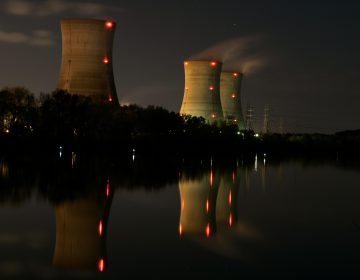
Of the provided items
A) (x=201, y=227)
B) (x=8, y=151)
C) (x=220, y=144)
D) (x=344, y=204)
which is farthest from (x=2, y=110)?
→ (x=201, y=227)

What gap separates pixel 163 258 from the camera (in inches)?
351

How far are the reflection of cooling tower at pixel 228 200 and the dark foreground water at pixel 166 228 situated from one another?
40 mm

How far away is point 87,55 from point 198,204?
16.7 meters

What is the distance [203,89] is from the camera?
43688 mm

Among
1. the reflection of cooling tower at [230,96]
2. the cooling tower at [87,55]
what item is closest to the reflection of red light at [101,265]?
the cooling tower at [87,55]

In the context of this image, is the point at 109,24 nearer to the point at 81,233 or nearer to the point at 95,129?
the point at 95,129

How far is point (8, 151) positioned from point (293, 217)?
1718 cm

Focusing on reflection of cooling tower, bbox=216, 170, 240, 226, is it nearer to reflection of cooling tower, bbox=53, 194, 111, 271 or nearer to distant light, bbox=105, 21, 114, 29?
reflection of cooling tower, bbox=53, 194, 111, 271

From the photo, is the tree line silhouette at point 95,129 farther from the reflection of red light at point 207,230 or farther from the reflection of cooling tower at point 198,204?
the reflection of red light at point 207,230

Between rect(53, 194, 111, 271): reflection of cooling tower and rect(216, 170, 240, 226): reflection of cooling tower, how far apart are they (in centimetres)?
231

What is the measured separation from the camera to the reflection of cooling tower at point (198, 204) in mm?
11867

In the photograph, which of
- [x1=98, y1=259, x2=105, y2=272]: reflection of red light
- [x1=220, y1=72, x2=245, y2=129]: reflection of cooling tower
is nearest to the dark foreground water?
[x1=98, y1=259, x2=105, y2=272]: reflection of red light

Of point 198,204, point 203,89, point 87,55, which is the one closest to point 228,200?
point 198,204

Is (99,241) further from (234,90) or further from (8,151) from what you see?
(234,90)
